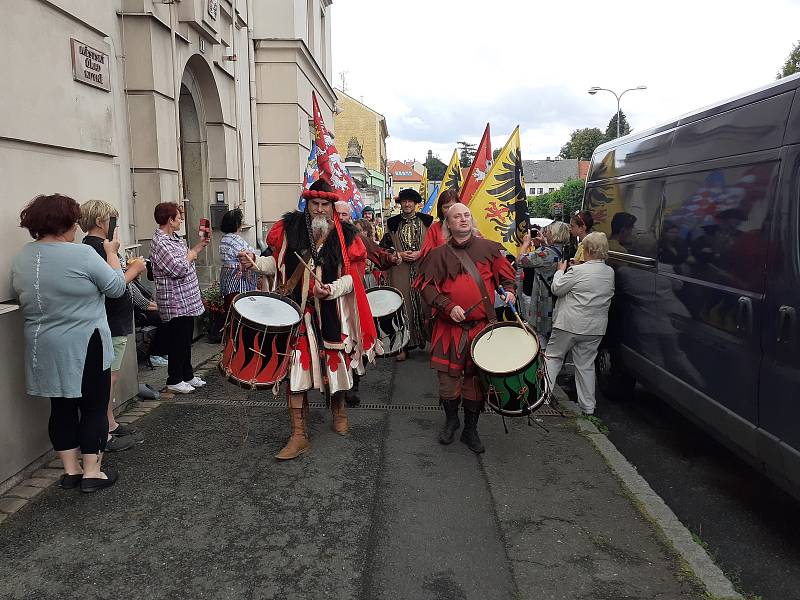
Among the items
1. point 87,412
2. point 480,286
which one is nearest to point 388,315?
point 480,286

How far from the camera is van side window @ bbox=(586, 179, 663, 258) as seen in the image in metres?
4.99

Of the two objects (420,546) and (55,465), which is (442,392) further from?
(55,465)

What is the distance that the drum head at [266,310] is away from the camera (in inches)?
161

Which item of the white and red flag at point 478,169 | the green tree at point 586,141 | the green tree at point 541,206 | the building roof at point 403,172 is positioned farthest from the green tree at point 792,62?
the building roof at point 403,172

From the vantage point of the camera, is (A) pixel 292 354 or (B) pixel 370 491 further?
(A) pixel 292 354

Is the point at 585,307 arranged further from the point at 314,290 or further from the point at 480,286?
the point at 314,290

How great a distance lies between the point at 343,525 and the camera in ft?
11.8

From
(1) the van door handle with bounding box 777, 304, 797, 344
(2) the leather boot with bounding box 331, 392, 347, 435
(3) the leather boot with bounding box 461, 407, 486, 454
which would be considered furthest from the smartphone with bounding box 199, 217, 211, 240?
(1) the van door handle with bounding box 777, 304, 797, 344

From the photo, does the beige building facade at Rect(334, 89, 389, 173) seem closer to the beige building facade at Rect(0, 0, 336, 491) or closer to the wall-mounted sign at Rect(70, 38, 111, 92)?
the beige building facade at Rect(0, 0, 336, 491)

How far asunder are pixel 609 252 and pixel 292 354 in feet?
11.2

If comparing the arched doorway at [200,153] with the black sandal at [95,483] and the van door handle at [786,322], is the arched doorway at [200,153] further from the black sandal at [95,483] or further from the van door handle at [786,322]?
the van door handle at [786,322]

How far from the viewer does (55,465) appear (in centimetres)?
434

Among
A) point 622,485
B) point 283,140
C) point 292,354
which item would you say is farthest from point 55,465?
point 283,140

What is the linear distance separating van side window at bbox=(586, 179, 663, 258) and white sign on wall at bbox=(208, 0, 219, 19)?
5678mm
